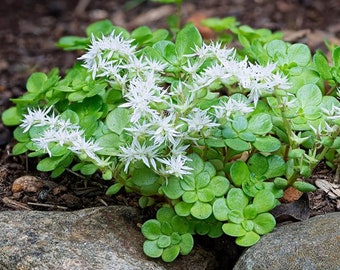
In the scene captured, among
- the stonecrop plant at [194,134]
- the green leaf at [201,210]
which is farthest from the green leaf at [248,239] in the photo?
the green leaf at [201,210]

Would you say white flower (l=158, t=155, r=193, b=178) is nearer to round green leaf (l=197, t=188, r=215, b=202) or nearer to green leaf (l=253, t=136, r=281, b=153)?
round green leaf (l=197, t=188, r=215, b=202)

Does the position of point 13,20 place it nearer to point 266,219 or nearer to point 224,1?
point 224,1

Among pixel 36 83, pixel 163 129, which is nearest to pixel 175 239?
pixel 163 129

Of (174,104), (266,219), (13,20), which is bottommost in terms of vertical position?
(13,20)

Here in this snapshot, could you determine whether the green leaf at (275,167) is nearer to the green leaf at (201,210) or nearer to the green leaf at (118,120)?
the green leaf at (201,210)

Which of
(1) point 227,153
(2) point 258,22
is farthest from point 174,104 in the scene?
(2) point 258,22

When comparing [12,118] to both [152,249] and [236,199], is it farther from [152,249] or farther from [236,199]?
[236,199]
